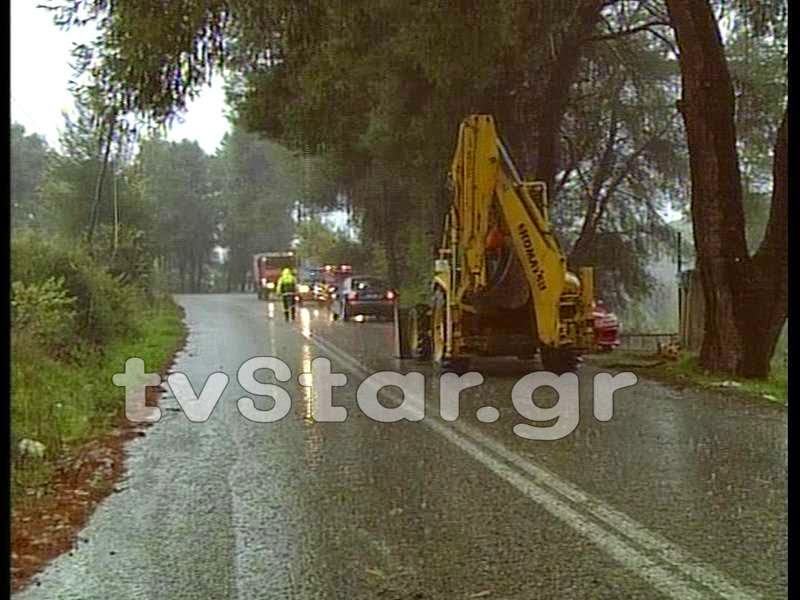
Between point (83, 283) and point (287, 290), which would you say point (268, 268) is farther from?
point (83, 283)

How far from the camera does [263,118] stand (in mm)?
10156

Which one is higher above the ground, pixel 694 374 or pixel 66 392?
pixel 66 392

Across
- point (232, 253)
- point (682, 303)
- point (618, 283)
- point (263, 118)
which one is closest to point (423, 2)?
point (263, 118)

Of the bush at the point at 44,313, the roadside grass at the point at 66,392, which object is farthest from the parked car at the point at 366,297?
the bush at the point at 44,313

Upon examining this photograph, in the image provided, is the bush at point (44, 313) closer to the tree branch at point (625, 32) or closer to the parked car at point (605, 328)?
the parked car at point (605, 328)

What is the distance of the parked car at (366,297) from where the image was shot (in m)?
14.1

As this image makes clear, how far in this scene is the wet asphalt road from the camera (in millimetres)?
4449

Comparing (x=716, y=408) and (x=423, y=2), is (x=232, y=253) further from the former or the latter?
(x=716, y=408)

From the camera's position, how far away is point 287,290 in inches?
539

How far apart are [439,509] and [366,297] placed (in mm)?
8898

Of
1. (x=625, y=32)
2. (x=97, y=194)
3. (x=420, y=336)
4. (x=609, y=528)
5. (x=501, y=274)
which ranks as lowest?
(x=609, y=528)

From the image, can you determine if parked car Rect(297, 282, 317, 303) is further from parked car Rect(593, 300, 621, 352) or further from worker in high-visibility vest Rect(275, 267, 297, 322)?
parked car Rect(593, 300, 621, 352)

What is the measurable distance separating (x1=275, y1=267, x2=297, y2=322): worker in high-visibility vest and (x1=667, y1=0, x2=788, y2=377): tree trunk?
4596 mm

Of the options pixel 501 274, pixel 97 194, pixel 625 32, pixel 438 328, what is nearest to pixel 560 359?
pixel 501 274
